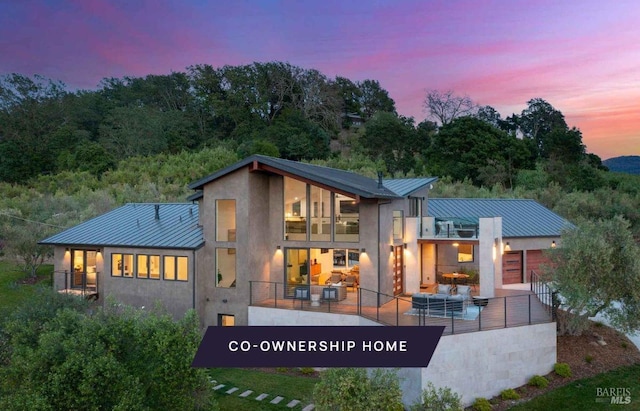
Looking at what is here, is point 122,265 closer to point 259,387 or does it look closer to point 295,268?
point 295,268

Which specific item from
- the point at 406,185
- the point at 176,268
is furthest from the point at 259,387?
the point at 406,185

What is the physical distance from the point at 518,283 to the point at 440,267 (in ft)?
11.6

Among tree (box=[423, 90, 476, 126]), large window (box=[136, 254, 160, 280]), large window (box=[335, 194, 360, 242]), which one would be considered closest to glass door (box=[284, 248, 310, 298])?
large window (box=[335, 194, 360, 242])

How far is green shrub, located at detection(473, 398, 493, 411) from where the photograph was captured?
43.5 ft

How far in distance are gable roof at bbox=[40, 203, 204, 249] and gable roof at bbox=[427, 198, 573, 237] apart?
11667 millimetres

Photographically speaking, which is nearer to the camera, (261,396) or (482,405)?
(482,405)

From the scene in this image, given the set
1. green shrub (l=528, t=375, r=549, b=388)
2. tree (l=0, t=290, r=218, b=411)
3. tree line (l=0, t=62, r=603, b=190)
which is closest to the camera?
tree (l=0, t=290, r=218, b=411)

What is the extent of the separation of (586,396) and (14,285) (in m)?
25.2

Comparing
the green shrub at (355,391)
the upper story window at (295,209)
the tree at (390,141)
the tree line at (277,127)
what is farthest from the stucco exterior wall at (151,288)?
the tree at (390,141)

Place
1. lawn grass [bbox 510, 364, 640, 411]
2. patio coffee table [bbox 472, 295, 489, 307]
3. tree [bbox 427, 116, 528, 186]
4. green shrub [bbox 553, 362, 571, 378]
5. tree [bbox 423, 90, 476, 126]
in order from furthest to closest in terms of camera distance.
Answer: tree [bbox 423, 90, 476, 126] → tree [bbox 427, 116, 528, 186] → patio coffee table [bbox 472, 295, 489, 307] → green shrub [bbox 553, 362, 571, 378] → lawn grass [bbox 510, 364, 640, 411]

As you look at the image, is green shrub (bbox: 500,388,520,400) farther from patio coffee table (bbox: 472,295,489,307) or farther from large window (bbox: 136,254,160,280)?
large window (bbox: 136,254,160,280)

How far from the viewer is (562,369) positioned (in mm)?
15016

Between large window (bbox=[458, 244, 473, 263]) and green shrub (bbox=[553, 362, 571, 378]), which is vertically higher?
large window (bbox=[458, 244, 473, 263])

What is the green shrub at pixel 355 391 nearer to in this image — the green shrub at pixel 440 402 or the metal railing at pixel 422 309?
the green shrub at pixel 440 402
